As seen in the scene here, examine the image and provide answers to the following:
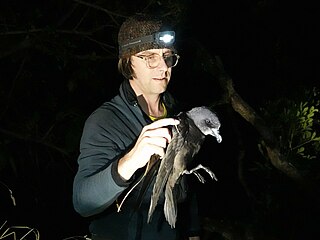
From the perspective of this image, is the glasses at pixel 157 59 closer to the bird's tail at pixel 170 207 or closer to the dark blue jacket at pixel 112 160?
the dark blue jacket at pixel 112 160

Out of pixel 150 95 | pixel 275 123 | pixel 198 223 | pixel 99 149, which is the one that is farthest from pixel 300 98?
pixel 99 149

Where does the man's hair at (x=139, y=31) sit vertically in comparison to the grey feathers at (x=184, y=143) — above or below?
above

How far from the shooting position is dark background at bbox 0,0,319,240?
370cm

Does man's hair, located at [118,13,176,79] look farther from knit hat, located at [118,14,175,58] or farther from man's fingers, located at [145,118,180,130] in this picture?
man's fingers, located at [145,118,180,130]

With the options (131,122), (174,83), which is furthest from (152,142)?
(174,83)

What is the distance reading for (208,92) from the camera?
13.8ft

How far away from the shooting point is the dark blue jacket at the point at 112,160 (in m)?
1.79

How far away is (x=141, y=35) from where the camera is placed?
76.9 inches

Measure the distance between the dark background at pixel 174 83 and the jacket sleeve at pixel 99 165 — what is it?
150cm

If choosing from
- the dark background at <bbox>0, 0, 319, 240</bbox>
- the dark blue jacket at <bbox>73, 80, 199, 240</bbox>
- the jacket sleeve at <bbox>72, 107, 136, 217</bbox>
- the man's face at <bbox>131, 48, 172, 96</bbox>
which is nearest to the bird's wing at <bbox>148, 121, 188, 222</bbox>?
the jacket sleeve at <bbox>72, 107, 136, 217</bbox>

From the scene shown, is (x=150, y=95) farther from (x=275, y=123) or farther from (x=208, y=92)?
(x=208, y=92)

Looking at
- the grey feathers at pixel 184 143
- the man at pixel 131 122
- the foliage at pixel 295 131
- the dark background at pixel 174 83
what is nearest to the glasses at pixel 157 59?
the man at pixel 131 122

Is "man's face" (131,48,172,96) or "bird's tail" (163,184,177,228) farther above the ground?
"man's face" (131,48,172,96)

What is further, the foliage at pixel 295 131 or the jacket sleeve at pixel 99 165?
the foliage at pixel 295 131
